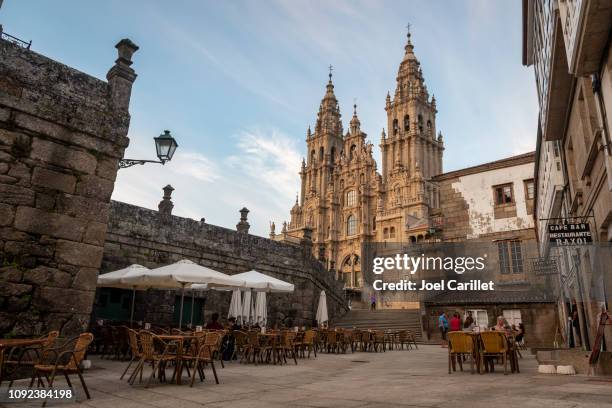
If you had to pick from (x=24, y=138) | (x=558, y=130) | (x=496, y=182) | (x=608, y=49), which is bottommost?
(x=24, y=138)

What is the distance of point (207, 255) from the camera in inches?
599

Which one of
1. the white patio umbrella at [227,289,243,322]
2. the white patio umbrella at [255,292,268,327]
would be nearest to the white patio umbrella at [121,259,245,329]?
the white patio umbrella at [227,289,243,322]

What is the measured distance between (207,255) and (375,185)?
3883cm

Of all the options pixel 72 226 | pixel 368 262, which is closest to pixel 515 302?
pixel 72 226

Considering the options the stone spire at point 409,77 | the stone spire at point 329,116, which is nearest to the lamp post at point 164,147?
the stone spire at point 409,77

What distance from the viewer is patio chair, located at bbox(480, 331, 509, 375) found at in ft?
24.7

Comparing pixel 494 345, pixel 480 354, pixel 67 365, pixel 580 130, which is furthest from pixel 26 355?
pixel 580 130

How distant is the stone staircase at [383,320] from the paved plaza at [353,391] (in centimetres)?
1385

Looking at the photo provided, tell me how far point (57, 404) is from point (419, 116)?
5299 cm

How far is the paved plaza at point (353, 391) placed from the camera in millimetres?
4488

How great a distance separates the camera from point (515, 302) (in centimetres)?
1900

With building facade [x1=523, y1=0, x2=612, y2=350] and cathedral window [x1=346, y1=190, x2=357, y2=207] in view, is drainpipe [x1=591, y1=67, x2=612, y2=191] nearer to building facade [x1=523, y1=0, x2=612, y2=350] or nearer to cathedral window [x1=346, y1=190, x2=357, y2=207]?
building facade [x1=523, y1=0, x2=612, y2=350]

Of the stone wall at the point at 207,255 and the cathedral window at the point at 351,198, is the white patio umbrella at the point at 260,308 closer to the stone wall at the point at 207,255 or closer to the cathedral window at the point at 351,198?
→ the stone wall at the point at 207,255

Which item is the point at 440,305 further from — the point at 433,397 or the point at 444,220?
the point at 433,397
